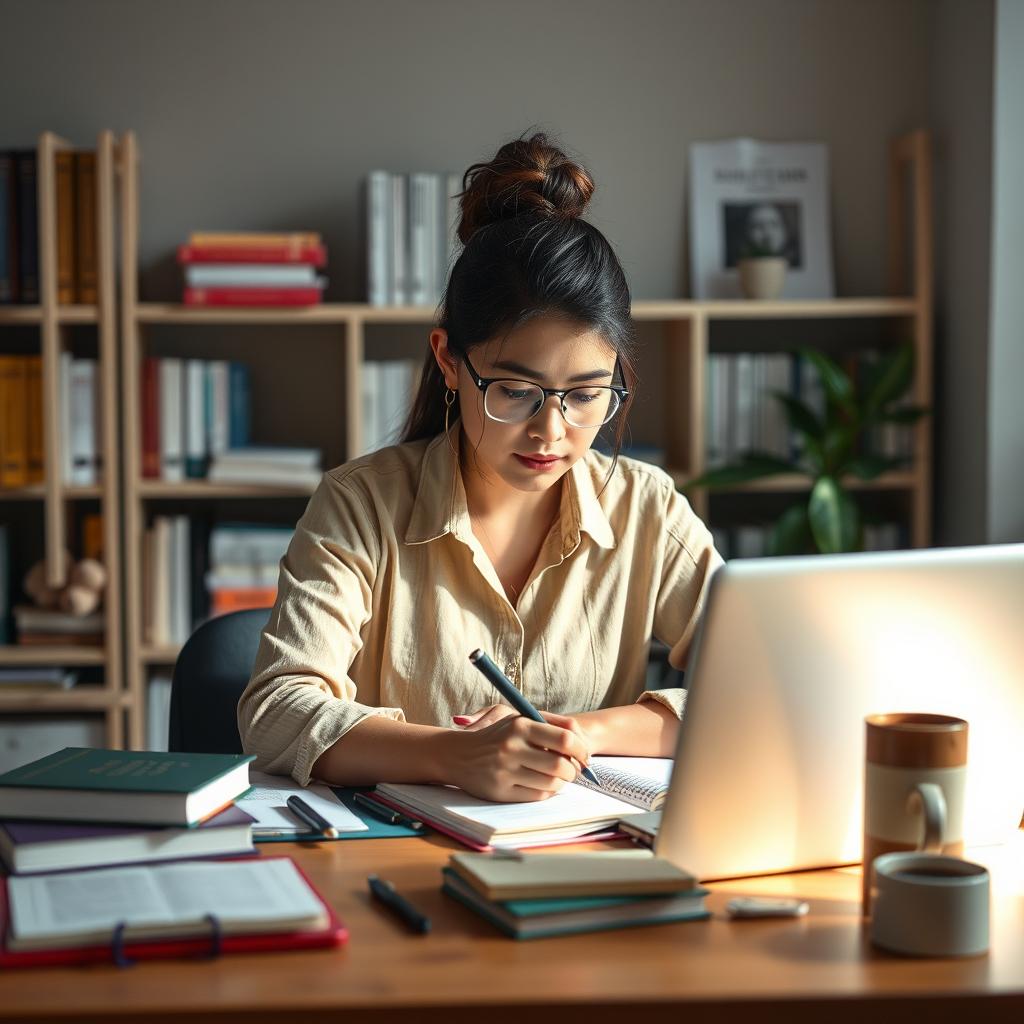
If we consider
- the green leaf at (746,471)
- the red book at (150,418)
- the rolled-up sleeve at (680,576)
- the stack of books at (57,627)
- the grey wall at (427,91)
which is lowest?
the stack of books at (57,627)

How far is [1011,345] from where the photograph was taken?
3.02 metres

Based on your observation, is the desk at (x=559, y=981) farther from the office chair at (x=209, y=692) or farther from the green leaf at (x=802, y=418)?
the green leaf at (x=802, y=418)

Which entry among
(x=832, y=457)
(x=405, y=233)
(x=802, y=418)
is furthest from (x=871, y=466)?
(x=405, y=233)

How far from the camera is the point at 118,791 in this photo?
1020 millimetres

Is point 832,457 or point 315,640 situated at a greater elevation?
point 832,457

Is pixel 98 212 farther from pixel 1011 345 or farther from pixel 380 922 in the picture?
pixel 380 922

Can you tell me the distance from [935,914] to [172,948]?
1.62 feet

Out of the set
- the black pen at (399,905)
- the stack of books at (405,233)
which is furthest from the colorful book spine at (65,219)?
the black pen at (399,905)

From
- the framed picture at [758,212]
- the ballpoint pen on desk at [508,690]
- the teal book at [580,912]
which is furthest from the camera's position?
the framed picture at [758,212]

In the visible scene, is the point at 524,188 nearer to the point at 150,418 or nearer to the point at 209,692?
the point at 209,692

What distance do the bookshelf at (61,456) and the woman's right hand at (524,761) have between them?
6.70 ft

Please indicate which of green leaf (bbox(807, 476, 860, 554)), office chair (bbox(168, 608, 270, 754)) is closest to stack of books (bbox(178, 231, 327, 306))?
green leaf (bbox(807, 476, 860, 554))

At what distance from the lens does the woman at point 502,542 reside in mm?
1442

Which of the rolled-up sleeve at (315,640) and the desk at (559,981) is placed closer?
the desk at (559,981)
